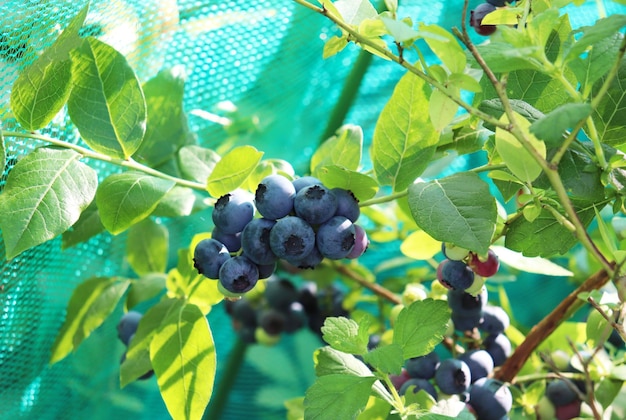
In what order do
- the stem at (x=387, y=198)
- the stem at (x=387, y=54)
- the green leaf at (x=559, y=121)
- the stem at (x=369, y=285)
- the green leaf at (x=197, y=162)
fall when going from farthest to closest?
the stem at (x=369, y=285), the green leaf at (x=197, y=162), the stem at (x=387, y=198), the stem at (x=387, y=54), the green leaf at (x=559, y=121)

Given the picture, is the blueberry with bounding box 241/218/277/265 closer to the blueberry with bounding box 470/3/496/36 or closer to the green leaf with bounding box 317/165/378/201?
the green leaf with bounding box 317/165/378/201

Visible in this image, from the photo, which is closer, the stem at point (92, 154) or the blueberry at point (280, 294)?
the stem at point (92, 154)

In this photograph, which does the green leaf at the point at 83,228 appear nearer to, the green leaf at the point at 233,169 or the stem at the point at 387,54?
the green leaf at the point at 233,169

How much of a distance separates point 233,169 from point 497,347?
0.38m

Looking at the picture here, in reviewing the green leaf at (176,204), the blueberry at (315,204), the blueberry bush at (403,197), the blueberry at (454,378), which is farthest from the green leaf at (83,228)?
the blueberry at (454,378)

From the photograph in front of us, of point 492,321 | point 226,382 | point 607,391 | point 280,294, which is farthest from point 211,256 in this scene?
point 226,382

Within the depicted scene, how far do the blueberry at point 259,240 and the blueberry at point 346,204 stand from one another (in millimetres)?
63

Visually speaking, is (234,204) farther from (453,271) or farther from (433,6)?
(433,6)

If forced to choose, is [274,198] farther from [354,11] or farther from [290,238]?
[354,11]

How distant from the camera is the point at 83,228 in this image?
87 centimetres

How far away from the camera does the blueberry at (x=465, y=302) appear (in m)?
0.77

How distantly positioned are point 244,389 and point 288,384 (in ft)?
0.35

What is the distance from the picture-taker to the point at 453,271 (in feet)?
2.33

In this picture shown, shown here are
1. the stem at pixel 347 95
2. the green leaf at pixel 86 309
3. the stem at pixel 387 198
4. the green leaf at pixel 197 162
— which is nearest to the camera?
the stem at pixel 387 198
